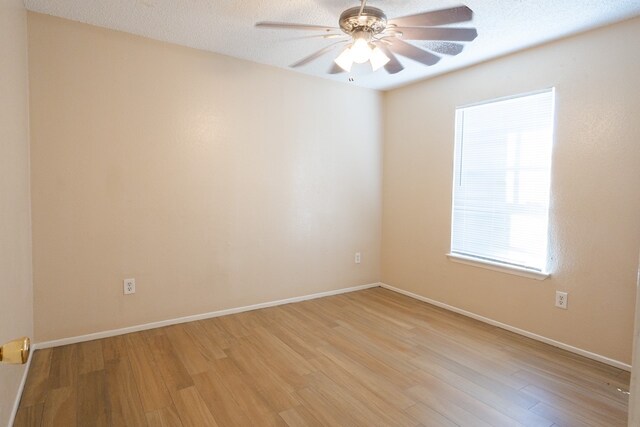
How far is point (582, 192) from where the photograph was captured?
266cm

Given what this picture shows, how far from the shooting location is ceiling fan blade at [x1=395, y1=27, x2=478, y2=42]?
76.4 inches

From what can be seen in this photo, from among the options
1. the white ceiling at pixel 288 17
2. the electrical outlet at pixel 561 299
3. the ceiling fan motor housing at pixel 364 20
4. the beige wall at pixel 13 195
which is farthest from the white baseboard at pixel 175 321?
the ceiling fan motor housing at pixel 364 20

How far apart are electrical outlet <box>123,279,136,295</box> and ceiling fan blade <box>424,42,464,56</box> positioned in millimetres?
2886

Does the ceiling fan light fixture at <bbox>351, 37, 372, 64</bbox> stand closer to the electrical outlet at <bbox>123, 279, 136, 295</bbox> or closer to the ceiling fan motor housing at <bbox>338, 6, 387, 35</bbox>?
the ceiling fan motor housing at <bbox>338, 6, 387, 35</bbox>

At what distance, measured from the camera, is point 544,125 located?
288cm

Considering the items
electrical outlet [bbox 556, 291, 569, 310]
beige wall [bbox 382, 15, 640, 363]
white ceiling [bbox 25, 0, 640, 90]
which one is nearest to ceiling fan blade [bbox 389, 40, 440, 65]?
white ceiling [bbox 25, 0, 640, 90]

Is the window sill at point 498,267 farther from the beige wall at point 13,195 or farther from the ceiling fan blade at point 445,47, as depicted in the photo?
the beige wall at point 13,195

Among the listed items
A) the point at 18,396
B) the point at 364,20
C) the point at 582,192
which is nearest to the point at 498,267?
the point at 582,192

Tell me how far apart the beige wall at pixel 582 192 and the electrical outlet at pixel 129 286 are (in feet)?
9.68

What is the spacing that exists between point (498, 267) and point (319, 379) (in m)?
1.94

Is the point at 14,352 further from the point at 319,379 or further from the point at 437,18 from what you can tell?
the point at 437,18

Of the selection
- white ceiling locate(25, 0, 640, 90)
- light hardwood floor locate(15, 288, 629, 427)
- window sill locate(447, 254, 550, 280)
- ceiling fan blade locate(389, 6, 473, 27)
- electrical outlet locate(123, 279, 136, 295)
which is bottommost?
light hardwood floor locate(15, 288, 629, 427)

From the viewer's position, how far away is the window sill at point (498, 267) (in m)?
2.93

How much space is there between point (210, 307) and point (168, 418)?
1.46 meters
